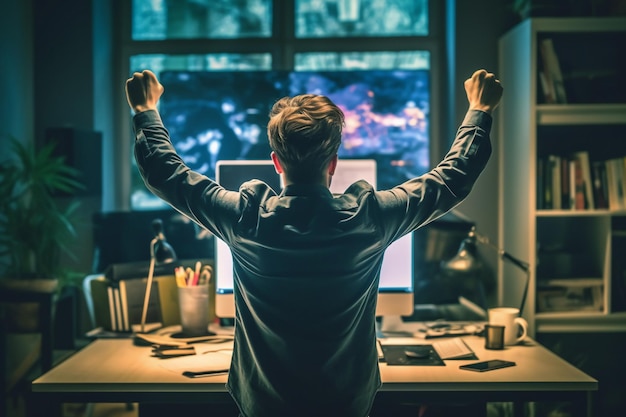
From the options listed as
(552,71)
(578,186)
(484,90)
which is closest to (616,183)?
(578,186)

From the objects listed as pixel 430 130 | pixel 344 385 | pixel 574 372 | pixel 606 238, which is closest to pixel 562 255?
pixel 606 238

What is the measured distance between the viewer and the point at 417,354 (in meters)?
2.29

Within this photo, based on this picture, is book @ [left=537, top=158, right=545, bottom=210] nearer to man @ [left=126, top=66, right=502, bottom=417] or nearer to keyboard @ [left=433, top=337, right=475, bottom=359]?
keyboard @ [left=433, top=337, right=475, bottom=359]

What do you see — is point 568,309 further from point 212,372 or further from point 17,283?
point 17,283

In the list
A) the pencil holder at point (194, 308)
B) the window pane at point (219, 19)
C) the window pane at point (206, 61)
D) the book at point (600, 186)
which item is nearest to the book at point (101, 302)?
the pencil holder at point (194, 308)

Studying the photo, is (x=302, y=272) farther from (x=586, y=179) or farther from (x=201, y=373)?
(x=586, y=179)

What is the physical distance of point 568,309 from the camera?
12.1ft

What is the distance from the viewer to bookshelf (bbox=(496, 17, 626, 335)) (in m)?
3.62

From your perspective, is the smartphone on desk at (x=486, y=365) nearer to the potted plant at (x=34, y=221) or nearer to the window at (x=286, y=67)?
the potted plant at (x=34, y=221)

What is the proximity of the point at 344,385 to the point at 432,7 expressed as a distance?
3.78 m

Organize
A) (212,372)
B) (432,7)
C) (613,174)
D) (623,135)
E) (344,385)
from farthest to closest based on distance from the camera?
1. (432,7)
2. (623,135)
3. (613,174)
4. (212,372)
5. (344,385)

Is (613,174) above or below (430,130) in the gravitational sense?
below

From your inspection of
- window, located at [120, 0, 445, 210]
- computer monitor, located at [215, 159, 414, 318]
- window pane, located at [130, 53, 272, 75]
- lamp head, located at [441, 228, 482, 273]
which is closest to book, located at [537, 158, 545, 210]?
lamp head, located at [441, 228, 482, 273]

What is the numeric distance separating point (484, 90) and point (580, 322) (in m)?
2.32
